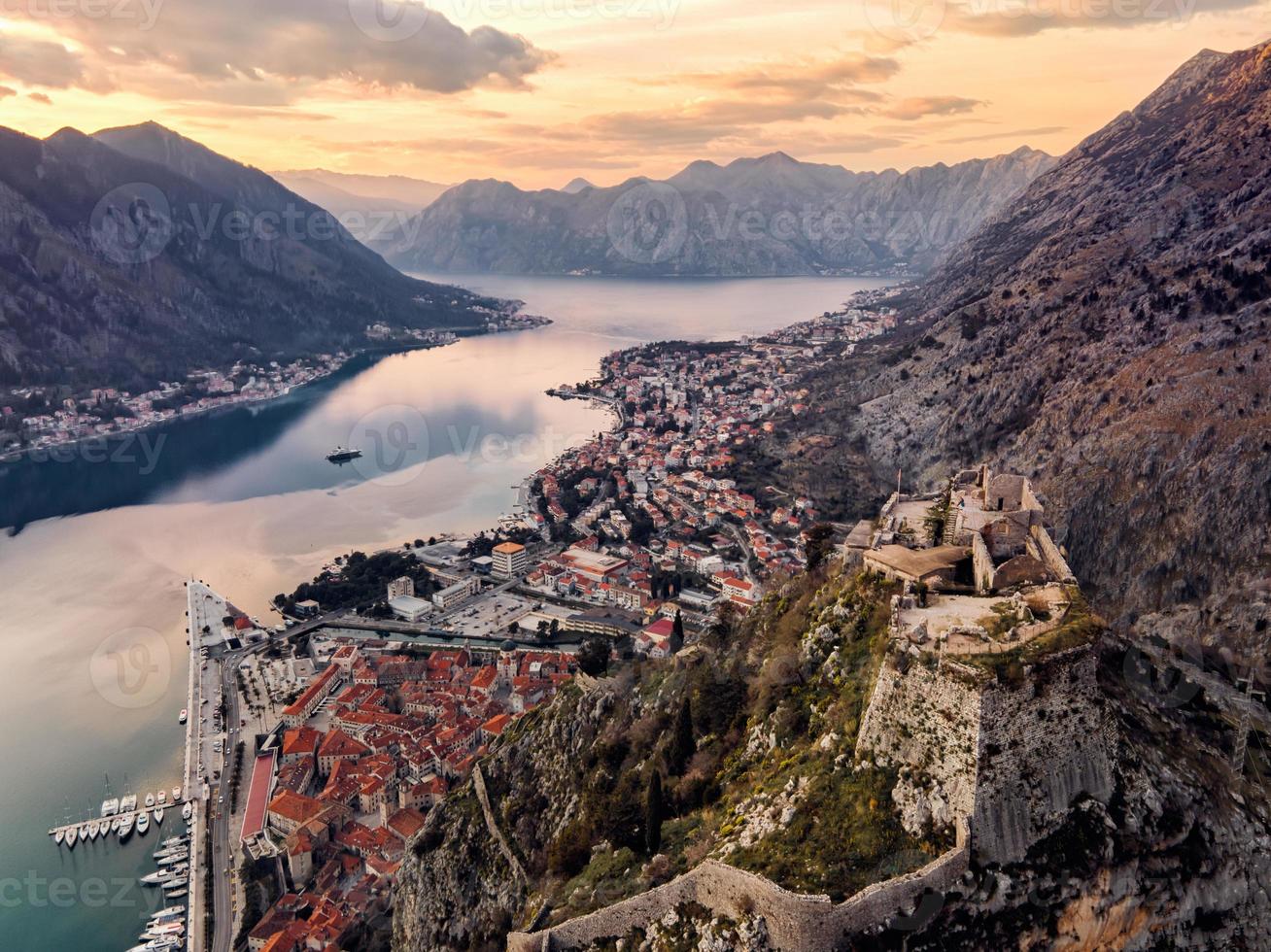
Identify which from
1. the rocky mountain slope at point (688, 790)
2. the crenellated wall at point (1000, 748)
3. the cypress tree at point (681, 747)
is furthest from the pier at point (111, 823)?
the crenellated wall at point (1000, 748)

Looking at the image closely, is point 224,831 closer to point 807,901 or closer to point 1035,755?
point 807,901

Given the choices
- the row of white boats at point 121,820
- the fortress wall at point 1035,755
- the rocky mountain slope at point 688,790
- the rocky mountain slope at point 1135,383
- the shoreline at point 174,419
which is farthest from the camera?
the shoreline at point 174,419

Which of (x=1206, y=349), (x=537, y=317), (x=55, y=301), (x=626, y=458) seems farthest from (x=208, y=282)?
(x=1206, y=349)

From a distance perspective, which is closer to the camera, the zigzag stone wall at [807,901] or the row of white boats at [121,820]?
the zigzag stone wall at [807,901]

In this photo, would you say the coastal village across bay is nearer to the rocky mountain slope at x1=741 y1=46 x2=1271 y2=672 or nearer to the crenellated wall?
the rocky mountain slope at x1=741 y1=46 x2=1271 y2=672

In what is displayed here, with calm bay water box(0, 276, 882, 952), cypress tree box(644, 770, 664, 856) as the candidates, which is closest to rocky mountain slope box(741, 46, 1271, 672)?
cypress tree box(644, 770, 664, 856)

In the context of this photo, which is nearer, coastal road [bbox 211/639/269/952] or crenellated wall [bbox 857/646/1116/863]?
crenellated wall [bbox 857/646/1116/863]

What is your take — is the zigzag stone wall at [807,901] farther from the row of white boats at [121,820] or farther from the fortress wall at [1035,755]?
the row of white boats at [121,820]
